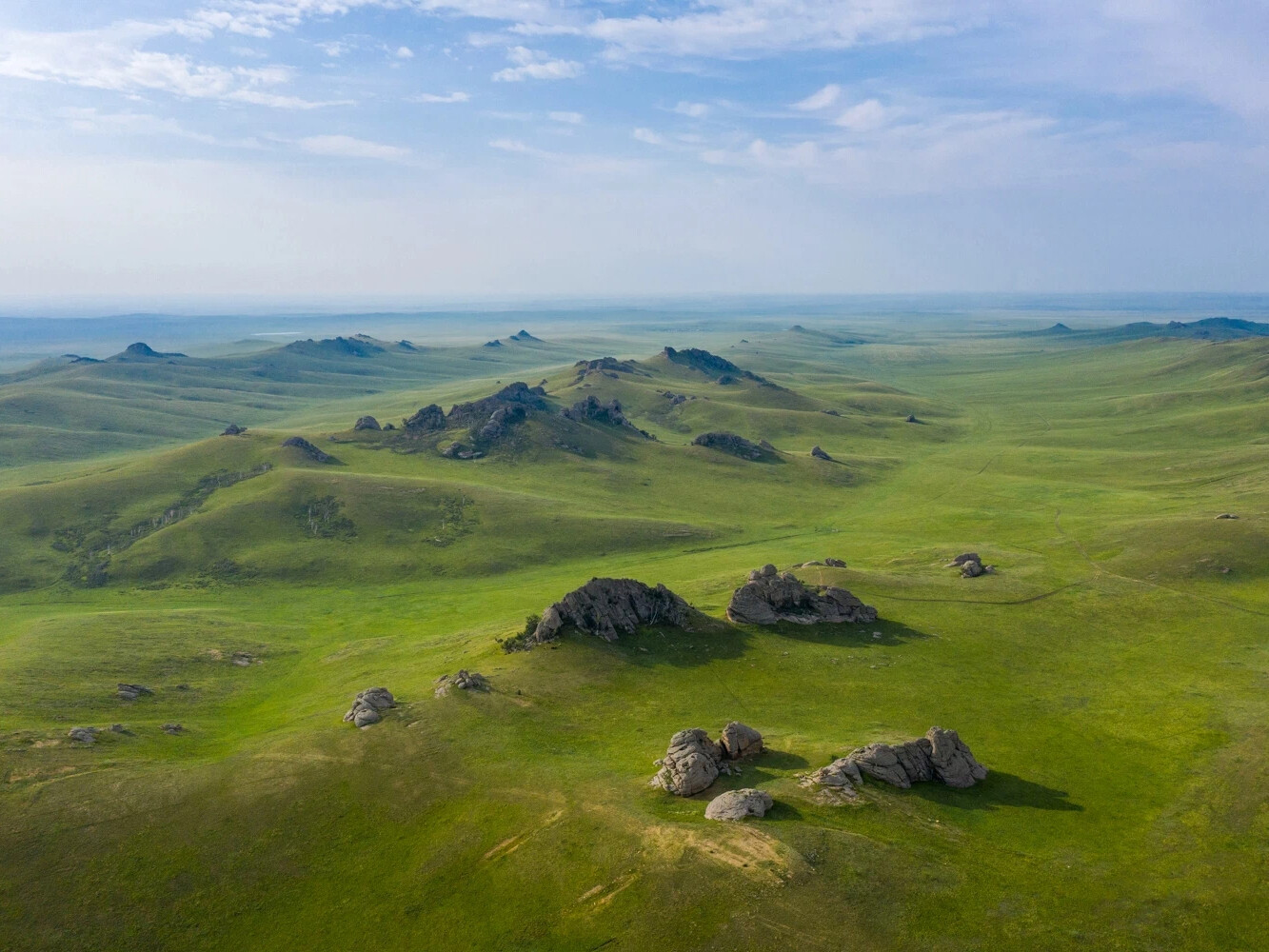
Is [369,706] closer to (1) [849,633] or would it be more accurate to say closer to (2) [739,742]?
(2) [739,742]

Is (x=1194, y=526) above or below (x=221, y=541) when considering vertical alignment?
above

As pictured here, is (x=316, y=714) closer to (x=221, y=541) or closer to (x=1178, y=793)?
(x=1178, y=793)

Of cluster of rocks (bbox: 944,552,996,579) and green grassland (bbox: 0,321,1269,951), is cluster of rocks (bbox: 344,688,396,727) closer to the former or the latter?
green grassland (bbox: 0,321,1269,951)

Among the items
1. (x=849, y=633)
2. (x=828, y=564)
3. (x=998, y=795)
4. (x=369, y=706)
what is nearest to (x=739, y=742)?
(x=998, y=795)

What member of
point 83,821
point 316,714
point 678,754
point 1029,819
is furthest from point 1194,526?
point 83,821

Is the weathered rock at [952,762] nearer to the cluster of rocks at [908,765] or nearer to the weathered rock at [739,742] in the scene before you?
the cluster of rocks at [908,765]

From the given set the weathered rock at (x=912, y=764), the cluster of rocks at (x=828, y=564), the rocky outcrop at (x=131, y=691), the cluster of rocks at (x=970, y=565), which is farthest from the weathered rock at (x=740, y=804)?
the cluster of rocks at (x=970, y=565)

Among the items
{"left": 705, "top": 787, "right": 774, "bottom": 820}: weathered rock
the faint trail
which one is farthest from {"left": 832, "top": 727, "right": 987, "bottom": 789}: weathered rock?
the faint trail
